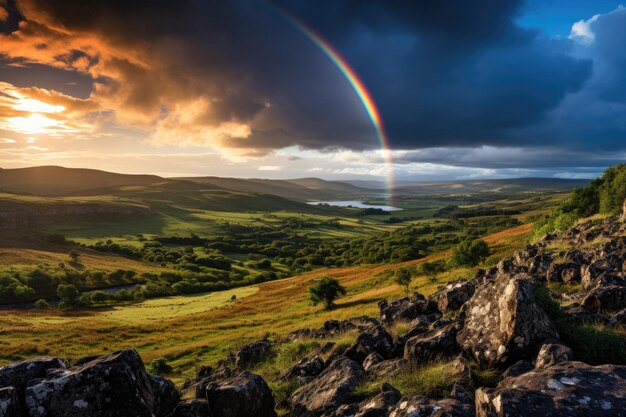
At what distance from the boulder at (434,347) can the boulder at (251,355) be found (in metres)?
12.9

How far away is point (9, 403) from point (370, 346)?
40.1 feet

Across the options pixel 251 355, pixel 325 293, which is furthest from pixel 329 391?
pixel 325 293

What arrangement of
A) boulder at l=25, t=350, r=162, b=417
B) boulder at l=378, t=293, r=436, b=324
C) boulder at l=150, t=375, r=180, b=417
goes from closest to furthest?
boulder at l=25, t=350, r=162, b=417 → boulder at l=150, t=375, r=180, b=417 → boulder at l=378, t=293, r=436, b=324

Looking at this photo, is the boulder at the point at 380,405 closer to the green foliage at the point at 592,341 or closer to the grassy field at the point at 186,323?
the green foliage at the point at 592,341

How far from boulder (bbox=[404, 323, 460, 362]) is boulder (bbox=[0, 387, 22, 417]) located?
12.1 metres

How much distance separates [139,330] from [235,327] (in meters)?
25.6

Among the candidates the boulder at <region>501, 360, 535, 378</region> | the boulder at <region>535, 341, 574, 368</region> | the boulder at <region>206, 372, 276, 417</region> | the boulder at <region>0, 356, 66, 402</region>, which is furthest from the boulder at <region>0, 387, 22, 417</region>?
the boulder at <region>535, 341, 574, 368</region>

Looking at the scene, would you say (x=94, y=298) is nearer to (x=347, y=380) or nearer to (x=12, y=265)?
(x=12, y=265)

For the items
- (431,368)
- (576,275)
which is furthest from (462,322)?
(576,275)

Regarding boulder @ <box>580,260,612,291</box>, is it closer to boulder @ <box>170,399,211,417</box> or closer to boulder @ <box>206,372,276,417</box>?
boulder @ <box>206,372,276,417</box>

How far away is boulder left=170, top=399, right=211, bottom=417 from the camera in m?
11.9

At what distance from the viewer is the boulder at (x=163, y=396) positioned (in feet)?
41.0

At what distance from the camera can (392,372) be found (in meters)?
12.5

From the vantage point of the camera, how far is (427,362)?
1270 cm
